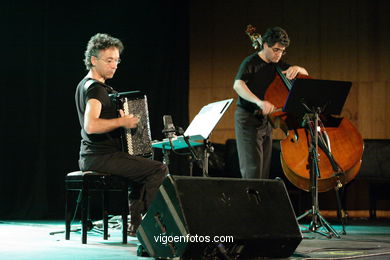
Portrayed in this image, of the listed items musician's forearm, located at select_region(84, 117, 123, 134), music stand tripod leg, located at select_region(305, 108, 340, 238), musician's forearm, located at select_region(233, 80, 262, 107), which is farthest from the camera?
musician's forearm, located at select_region(233, 80, 262, 107)

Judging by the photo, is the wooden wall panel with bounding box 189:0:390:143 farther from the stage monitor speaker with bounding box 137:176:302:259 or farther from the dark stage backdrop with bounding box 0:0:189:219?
the stage monitor speaker with bounding box 137:176:302:259

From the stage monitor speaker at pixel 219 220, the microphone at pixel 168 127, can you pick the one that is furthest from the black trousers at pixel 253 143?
the stage monitor speaker at pixel 219 220

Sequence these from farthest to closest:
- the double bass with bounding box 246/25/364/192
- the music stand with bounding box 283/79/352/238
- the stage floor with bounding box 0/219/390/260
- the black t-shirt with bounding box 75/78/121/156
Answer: the double bass with bounding box 246/25/364/192 < the music stand with bounding box 283/79/352/238 < the black t-shirt with bounding box 75/78/121/156 < the stage floor with bounding box 0/219/390/260

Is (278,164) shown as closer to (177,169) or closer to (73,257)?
(177,169)

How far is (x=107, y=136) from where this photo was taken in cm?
415

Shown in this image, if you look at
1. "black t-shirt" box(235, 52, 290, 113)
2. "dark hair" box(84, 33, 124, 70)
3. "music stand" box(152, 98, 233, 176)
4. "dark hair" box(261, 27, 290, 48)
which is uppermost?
"dark hair" box(261, 27, 290, 48)

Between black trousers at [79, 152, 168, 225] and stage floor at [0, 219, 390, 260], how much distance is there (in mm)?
352

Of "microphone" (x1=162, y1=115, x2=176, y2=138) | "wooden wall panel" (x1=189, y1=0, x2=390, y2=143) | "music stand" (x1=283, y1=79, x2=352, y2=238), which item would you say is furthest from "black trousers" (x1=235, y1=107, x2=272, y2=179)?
"wooden wall panel" (x1=189, y1=0, x2=390, y2=143)

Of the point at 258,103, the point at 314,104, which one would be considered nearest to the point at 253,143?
the point at 258,103

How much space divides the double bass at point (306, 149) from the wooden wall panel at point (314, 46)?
2438 mm

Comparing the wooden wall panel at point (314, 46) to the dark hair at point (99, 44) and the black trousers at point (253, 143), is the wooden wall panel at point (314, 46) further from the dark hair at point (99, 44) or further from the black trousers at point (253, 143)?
the dark hair at point (99, 44)

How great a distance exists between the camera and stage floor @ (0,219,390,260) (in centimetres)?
345

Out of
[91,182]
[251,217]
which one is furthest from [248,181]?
[91,182]

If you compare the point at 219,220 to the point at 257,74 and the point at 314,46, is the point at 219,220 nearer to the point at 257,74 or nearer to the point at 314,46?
the point at 257,74
